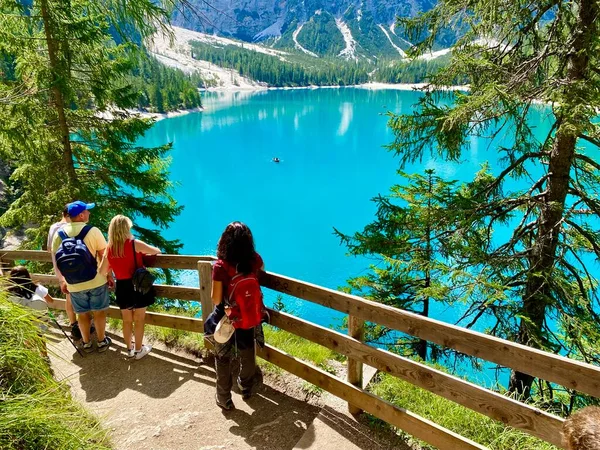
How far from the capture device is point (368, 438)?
124 inches

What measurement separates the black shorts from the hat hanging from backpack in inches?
57.0

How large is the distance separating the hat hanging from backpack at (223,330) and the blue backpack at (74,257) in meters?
1.82

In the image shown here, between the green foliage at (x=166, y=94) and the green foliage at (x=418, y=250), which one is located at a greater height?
the green foliage at (x=166, y=94)

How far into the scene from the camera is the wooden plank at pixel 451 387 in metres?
2.33

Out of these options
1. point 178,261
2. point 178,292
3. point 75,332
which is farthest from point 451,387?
point 75,332

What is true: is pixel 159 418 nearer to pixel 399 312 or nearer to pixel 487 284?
pixel 399 312

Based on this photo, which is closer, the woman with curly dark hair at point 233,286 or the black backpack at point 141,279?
the woman with curly dark hair at point 233,286

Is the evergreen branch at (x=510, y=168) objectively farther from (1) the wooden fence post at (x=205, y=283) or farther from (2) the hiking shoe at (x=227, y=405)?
(2) the hiking shoe at (x=227, y=405)

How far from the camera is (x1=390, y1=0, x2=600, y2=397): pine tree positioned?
4.51 metres

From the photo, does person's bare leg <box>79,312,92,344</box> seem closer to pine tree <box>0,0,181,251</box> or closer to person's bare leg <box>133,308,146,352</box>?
person's bare leg <box>133,308,146,352</box>

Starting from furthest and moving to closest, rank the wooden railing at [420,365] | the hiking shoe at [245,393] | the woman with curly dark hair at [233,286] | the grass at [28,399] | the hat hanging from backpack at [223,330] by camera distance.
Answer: the hiking shoe at [245,393] < the hat hanging from backpack at [223,330] < the woman with curly dark hair at [233,286] < the wooden railing at [420,365] < the grass at [28,399]

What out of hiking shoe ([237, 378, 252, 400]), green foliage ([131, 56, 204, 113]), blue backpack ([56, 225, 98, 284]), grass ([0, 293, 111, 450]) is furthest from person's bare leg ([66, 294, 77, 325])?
green foliage ([131, 56, 204, 113])

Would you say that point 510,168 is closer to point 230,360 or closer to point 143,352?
point 230,360

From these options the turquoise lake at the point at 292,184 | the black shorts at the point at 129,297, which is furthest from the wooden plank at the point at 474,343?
the turquoise lake at the point at 292,184
